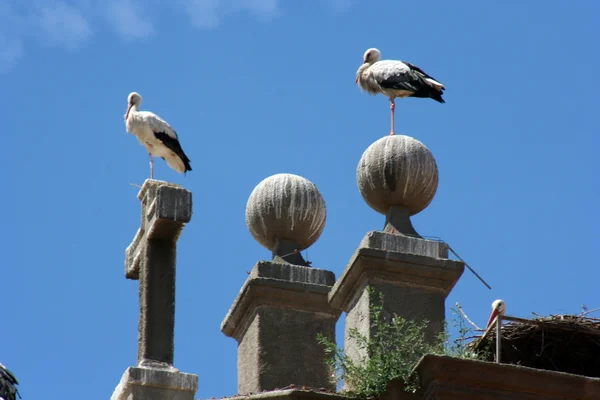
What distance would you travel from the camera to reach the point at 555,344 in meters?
15.4

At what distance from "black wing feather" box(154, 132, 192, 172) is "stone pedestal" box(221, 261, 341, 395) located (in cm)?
265

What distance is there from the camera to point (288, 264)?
15562mm

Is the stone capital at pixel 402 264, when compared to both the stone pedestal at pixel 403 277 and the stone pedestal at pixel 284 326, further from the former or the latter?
the stone pedestal at pixel 284 326

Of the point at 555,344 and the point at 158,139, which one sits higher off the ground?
the point at 158,139

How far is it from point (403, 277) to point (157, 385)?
2601 mm

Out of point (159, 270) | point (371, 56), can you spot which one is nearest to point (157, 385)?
point (159, 270)

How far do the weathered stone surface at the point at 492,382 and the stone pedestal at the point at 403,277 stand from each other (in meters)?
1.10

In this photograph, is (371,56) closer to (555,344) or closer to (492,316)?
(492,316)

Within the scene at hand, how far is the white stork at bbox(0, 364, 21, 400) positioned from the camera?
13.9m

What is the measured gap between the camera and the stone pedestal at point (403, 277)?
47.7 feet

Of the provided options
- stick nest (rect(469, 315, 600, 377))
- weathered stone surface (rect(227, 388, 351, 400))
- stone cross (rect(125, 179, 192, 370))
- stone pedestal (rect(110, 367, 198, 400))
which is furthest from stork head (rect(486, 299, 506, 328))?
stone pedestal (rect(110, 367, 198, 400))

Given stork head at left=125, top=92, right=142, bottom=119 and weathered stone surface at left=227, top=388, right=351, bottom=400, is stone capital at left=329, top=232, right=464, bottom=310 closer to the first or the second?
weathered stone surface at left=227, top=388, right=351, bottom=400

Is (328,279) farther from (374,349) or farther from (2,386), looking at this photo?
(2,386)

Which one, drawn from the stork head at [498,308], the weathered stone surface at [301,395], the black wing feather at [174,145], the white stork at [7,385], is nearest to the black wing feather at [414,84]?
the black wing feather at [174,145]
